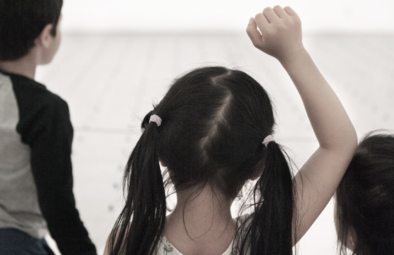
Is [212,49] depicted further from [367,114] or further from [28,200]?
[28,200]

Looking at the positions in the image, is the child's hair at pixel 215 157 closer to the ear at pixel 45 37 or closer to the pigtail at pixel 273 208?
the pigtail at pixel 273 208

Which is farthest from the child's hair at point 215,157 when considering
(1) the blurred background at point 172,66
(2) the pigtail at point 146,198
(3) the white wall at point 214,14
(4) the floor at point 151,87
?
(3) the white wall at point 214,14

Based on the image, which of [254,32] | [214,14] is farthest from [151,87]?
[254,32]

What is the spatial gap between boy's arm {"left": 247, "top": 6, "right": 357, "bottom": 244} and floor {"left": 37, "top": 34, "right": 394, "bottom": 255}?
509mm

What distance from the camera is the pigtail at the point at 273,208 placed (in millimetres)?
664

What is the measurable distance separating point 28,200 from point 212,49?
2.94 metres

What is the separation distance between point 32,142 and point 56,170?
2.8 inches

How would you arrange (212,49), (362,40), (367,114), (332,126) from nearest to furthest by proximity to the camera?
(332,126) → (367,114) → (212,49) → (362,40)

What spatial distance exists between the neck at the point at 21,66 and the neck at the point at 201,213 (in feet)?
1.39

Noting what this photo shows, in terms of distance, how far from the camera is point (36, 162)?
813 mm

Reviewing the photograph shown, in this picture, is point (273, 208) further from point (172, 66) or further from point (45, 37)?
point (172, 66)

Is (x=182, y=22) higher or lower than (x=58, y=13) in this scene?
lower

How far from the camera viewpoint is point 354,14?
4.04 meters

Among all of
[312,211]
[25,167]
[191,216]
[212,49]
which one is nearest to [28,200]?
[25,167]
